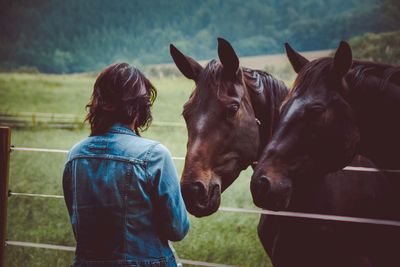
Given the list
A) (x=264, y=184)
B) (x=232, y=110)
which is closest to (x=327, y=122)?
(x=264, y=184)

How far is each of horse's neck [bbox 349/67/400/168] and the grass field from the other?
2299mm

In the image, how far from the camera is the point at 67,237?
4.55 m

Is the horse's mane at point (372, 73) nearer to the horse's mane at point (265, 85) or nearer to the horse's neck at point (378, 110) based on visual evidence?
the horse's neck at point (378, 110)

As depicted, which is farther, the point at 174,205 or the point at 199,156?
the point at 199,156

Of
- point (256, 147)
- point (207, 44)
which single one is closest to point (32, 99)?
point (207, 44)

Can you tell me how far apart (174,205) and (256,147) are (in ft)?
2.48

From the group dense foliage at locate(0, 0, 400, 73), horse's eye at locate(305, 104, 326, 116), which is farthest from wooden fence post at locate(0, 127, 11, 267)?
dense foliage at locate(0, 0, 400, 73)

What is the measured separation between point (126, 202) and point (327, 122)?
0.78 m

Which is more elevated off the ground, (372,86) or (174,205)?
(372,86)

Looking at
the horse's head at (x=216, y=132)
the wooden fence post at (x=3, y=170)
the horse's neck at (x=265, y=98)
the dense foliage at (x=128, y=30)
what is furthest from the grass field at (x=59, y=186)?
the horse's head at (x=216, y=132)

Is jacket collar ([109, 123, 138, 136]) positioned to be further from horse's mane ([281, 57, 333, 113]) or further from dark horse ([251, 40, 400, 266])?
horse's mane ([281, 57, 333, 113])

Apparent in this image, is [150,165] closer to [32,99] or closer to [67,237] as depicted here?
[67,237]

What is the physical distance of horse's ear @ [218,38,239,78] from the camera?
1977 millimetres

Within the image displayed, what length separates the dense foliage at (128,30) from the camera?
7.90 m
